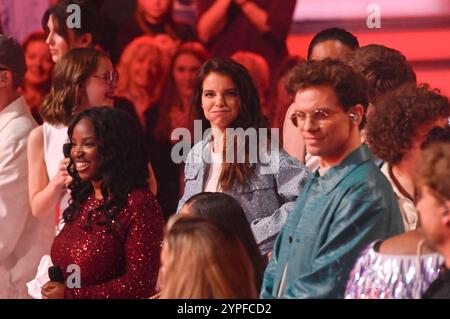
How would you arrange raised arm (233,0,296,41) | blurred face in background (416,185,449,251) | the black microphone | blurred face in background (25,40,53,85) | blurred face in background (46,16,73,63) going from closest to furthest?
1. blurred face in background (416,185,449,251)
2. the black microphone
3. blurred face in background (46,16,73,63)
4. raised arm (233,0,296,41)
5. blurred face in background (25,40,53,85)

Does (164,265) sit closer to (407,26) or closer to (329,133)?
(329,133)

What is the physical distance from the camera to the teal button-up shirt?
342 centimetres

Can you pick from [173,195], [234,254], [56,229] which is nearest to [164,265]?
[234,254]

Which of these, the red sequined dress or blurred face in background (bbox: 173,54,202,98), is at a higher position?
blurred face in background (bbox: 173,54,202,98)

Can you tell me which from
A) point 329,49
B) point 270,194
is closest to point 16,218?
point 270,194

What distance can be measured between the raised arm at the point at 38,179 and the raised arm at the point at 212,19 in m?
0.94

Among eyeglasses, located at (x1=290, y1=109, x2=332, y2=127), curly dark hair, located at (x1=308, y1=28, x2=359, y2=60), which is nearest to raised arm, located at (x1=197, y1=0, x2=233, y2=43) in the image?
curly dark hair, located at (x1=308, y1=28, x2=359, y2=60)

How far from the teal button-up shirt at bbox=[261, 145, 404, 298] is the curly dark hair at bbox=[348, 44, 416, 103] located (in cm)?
66

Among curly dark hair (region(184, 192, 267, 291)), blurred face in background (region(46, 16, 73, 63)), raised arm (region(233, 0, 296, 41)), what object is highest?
raised arm (region(233, 0, 296, 41))

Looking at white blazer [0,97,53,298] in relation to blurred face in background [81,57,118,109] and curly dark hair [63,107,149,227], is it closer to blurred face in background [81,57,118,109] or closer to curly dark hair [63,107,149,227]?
blurred face in background [81,57,118,109]

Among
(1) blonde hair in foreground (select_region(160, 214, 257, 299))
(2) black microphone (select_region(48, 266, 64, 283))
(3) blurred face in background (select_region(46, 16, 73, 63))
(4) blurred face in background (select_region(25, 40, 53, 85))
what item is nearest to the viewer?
(1) blonde hair in foreground (select_region(160, 214, 257, 299))

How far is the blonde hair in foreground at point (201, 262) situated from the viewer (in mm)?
3221

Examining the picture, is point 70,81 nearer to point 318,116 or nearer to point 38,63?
point 38,63

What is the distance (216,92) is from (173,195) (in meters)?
1.00
